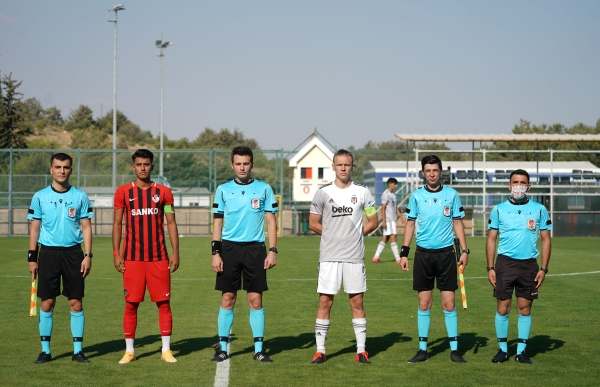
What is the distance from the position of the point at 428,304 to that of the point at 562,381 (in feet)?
5.56

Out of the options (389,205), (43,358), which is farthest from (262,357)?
(389,205)

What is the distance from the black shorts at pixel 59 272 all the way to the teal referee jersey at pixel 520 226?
473cm

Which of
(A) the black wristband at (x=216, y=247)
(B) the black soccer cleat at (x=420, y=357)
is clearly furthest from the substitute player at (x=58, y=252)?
(B) the black soccer cleat at (x=420, y=357)

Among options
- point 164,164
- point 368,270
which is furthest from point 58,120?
point 368,270

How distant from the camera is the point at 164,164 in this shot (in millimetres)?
42281

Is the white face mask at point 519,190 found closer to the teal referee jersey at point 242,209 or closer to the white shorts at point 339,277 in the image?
the white shorts at point 339,277

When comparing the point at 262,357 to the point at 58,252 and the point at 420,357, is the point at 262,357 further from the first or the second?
the point at 58,252

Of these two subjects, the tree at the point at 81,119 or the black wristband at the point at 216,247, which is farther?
the tree at the point at 81,119

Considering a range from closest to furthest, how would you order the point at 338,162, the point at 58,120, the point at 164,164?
the point at 338,162, the point at 164,164, the point at 58,120

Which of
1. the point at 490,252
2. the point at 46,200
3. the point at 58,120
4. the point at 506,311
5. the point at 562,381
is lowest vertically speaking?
the point at 562,381

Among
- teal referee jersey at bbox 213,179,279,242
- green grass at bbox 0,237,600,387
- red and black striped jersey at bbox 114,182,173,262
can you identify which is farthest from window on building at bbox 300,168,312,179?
red and black striped jersey at bbox 114,182,173,262

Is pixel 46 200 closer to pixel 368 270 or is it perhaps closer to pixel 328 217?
pixel 328 217

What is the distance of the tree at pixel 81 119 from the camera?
118625mm

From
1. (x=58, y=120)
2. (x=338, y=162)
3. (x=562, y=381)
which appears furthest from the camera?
(x=58, y=120)
